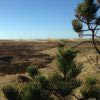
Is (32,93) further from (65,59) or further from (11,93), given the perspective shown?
(65,59)

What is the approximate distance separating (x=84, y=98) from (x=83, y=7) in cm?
616

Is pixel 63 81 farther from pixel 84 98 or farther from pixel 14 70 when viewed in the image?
pixel 14 70

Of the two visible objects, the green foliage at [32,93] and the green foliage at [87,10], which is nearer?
the green foliage at [32,93]

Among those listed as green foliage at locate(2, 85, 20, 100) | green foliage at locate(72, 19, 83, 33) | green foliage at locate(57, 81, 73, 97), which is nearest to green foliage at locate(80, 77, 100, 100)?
green foliage at locate(57, 81, 73, 97)

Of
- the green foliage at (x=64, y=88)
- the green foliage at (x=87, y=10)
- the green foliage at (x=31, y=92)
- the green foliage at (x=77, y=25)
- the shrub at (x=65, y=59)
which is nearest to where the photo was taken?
the green foliage at (x=31, y=92)

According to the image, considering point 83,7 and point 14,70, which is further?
point 14,70

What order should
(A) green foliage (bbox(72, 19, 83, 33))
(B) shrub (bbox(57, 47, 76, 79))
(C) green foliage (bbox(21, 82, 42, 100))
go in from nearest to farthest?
(C) green foliage (bbox(21, 82, 42, 100))
(B) shrub (bbox(57, 47, 76, 79))
(A) green foliage (bbox(72, 19, 83, 33))

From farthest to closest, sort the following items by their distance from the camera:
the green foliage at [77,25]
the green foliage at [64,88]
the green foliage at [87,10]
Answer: the green foliage at [77,25] → the green foliage at [87,10] → the green foliage at [64,88]

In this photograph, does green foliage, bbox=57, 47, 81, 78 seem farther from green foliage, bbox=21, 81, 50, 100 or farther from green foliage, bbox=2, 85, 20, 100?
green foliage, bbox=2, 85, 20, 100

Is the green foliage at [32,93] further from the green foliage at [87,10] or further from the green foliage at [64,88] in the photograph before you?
the green foliage at [87,10]

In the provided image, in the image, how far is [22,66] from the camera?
40062 millimetres

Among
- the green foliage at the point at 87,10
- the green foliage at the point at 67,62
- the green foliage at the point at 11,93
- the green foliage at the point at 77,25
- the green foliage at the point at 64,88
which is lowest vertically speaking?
the green foliage at the point at 11,93

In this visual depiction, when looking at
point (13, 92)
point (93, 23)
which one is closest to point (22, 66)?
point (93, 23)

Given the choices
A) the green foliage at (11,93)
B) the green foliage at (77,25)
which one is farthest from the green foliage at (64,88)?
the green foliage at (77,25)
